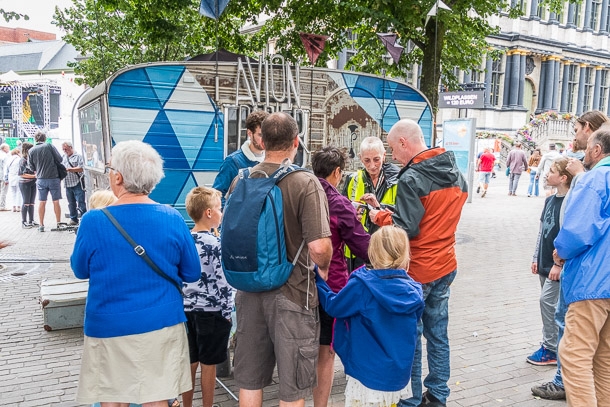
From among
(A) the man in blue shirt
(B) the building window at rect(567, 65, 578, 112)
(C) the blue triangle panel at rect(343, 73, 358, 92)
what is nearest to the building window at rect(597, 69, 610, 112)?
(B) the building window at rect(567, 65, 578, 112)

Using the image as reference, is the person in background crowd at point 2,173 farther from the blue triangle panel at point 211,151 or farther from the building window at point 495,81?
the building window at point 495,81

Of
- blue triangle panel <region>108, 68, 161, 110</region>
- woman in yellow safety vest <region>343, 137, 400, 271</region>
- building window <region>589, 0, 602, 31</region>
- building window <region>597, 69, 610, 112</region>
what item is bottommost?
woman in yellow safety vest <region>343, 137, 400, 271</region>

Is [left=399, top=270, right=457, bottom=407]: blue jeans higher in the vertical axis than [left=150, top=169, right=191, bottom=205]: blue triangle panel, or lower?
lower

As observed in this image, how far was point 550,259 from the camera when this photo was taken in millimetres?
4258

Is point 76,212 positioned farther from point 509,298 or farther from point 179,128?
point 509,298

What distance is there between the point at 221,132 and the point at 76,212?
6859mm

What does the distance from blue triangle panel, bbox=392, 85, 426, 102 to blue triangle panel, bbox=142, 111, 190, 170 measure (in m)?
3.39

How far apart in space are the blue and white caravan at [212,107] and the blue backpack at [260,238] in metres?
Result: 3.81

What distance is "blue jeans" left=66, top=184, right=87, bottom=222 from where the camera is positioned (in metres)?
11.2

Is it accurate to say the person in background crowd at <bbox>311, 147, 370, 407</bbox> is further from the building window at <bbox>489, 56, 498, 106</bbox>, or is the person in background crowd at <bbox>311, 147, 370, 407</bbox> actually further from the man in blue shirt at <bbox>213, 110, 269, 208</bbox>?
the building window at <bbox>489, 56, 498, 106</bbox>

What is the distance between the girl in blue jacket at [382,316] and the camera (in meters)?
2.79

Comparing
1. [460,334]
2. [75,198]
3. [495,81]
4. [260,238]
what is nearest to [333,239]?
[260,238]

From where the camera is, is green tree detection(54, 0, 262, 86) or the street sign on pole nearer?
green tree detection(54, 0, 262, 86)

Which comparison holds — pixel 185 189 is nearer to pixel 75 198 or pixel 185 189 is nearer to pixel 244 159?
pixel 244 159
